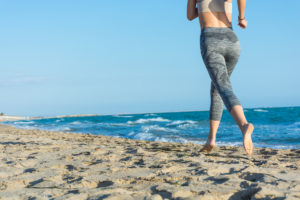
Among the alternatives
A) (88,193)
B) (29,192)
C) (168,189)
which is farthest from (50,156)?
(168,189)

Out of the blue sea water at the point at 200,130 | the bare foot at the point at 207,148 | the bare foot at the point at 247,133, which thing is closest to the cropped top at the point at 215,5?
the bare foot at the point at 247,133

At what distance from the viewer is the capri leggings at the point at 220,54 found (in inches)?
98.5

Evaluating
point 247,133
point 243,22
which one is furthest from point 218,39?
point 247,133

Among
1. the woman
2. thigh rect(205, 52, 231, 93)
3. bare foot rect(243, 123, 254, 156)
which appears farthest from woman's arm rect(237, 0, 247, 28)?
bare foot rect(243, 123, 254, 156)

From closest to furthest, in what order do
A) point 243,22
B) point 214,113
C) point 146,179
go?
1. point 146,179
2. point 243,22
3. point 214,113

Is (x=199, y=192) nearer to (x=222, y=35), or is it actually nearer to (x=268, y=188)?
(x=268, y=188)

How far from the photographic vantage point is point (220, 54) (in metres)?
2.65

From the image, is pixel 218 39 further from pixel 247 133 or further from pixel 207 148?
pixel 207 148

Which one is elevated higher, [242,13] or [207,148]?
[242,13]

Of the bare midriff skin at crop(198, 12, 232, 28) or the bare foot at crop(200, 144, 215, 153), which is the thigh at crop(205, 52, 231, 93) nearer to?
the bare midriff skin at crop(198, 12, 232, 28)

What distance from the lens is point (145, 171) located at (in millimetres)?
2291

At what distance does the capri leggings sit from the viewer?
98.5 inches

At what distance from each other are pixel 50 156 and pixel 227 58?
2.16 metres

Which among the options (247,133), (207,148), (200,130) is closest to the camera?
(247,133)
